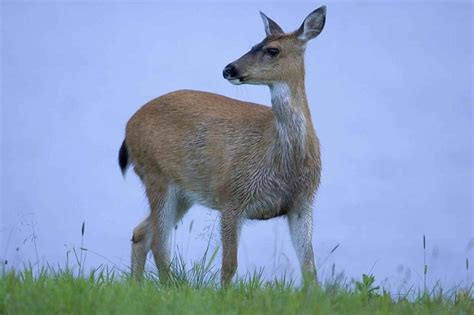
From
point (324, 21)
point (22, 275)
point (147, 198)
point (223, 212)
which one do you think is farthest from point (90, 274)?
point (324, 21)

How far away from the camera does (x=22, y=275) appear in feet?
21.7

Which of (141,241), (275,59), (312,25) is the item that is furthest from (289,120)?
(141,241)

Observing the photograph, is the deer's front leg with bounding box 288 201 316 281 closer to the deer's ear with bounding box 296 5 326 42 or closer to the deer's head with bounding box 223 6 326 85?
the deer's head with bounding box 223 6 326 85

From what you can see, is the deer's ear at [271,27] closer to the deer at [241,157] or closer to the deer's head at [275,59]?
the deer at [241,157]

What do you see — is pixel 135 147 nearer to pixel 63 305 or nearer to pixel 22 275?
pixel 22 275

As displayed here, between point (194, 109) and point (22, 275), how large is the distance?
2899mm

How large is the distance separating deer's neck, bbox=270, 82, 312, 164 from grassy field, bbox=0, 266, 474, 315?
5.41 feet

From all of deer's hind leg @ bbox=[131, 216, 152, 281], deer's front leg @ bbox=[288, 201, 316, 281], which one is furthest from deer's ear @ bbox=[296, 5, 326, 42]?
deer's hind leg @ bbox=[131, 216, 152, 281]

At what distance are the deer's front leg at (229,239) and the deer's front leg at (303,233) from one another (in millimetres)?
496

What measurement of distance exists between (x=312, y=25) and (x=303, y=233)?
1835mm

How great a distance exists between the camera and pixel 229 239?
783cm

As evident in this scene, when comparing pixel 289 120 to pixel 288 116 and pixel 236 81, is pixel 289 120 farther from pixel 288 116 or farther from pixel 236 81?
pixel 236 81

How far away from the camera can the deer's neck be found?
788 cm

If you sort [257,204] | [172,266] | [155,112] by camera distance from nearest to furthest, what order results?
[172,266] < [257,204] < [155,112]
